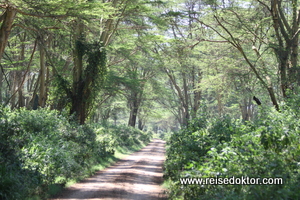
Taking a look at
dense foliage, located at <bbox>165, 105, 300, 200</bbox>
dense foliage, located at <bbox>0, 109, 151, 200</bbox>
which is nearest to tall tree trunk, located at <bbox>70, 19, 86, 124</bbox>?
dense foliage, located at <bbox>0, 109, 151, 200</bbox>

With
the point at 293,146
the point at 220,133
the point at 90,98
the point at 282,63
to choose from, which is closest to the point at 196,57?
the point at 90,98

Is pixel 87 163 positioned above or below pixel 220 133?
below

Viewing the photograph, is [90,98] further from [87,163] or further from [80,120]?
[87,163]

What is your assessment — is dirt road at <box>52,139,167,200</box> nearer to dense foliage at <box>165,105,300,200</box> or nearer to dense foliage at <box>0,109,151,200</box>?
dense foliage at <box>0,109,151,200</box>

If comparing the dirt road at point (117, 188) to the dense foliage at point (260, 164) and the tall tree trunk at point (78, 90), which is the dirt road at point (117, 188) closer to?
the dense foliage at point (260, 164)

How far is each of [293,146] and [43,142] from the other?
244 inches

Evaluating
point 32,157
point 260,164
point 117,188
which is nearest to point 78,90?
point 117,188

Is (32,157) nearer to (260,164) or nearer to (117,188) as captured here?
(117,188)

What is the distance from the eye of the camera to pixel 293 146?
19.8 ft

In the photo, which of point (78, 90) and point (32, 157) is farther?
point (78, 90)

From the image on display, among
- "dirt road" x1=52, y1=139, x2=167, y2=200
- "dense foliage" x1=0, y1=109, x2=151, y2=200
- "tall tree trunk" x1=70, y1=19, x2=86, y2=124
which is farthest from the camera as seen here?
"tall tree trunk" x1=70, y1=19, x2=86, y2=124

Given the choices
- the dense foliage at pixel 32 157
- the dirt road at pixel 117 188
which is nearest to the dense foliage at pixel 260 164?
the dirt road at pixel 117 188

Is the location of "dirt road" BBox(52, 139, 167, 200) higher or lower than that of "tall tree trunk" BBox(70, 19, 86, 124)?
lower

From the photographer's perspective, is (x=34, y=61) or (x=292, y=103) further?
(x=34, y=61)
